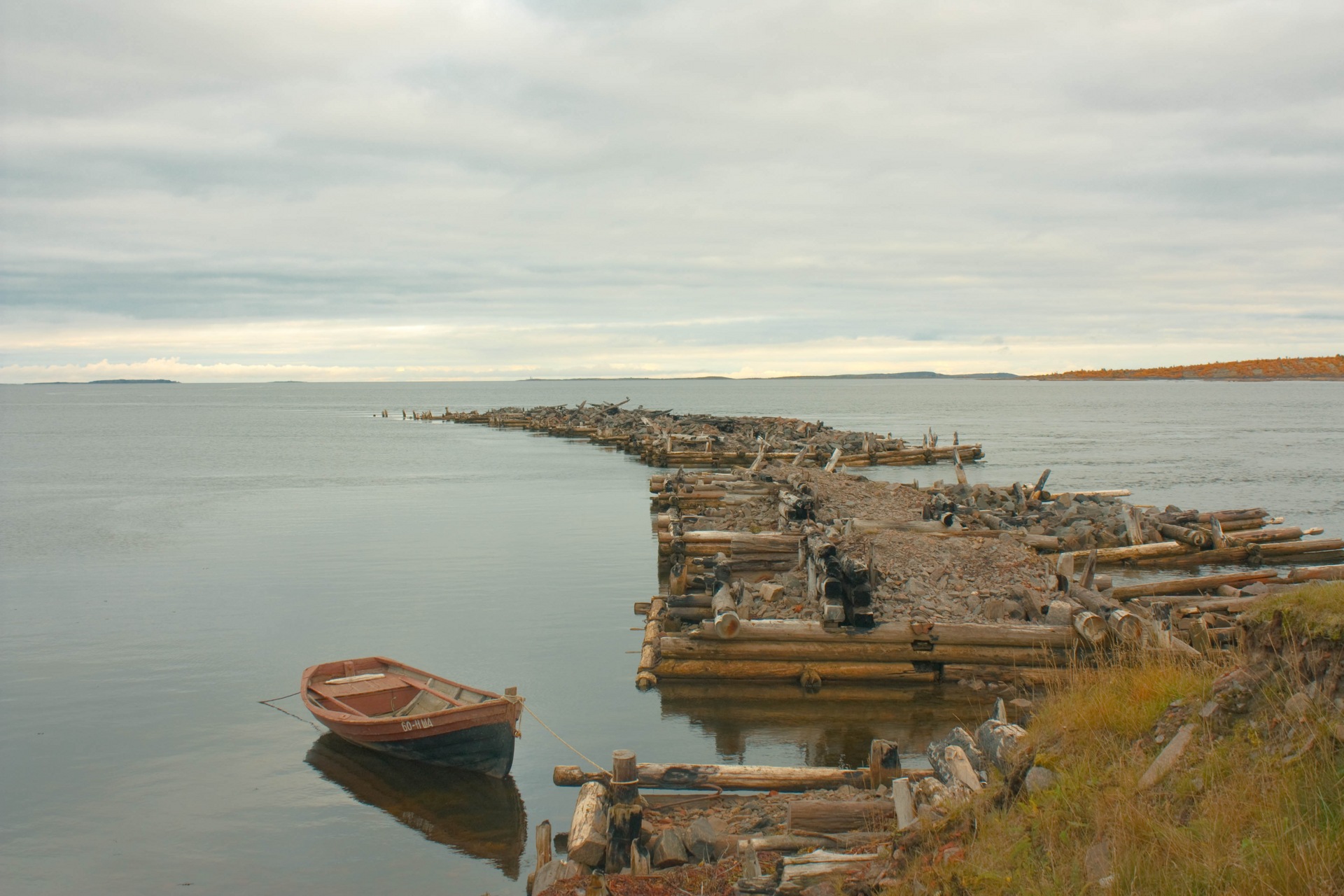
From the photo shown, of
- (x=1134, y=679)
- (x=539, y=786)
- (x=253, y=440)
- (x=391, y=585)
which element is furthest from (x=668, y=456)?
(x=253, y=440)

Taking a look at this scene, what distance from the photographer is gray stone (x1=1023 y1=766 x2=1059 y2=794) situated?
19.5 feet

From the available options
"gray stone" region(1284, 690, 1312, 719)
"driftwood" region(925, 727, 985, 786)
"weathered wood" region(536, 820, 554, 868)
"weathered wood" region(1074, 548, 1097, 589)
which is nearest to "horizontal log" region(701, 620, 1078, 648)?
"weathered wood" region(1074, 548, 1097, 589)

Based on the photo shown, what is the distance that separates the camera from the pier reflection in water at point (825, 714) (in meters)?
11.5

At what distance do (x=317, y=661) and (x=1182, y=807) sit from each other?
14.3 m

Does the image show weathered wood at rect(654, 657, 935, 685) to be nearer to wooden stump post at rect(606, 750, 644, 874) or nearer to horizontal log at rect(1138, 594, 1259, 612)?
horizontal log at rect(1138, 594, 1259, 612)

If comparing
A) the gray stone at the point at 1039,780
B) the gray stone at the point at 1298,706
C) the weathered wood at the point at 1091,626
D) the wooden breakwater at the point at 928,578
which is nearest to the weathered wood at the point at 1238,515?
the wooden breakwater at the point at 928,578

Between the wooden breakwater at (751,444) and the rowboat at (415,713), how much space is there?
84.0 ft

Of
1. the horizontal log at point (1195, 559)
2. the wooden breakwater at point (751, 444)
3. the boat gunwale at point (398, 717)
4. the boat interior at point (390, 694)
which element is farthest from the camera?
the wooden breakwater at point (751, 444)

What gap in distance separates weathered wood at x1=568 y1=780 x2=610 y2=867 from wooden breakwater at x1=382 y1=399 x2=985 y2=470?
97.7 ft

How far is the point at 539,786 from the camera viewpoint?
10914mm

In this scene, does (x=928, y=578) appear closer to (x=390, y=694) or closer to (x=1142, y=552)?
(x=390, y=694)

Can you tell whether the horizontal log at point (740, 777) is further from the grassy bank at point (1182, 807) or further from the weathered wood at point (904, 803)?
the grassy bank at point (1182, 807)

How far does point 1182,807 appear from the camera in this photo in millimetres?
5094

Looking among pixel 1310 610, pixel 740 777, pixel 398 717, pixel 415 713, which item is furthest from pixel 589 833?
pixel 1310 610
